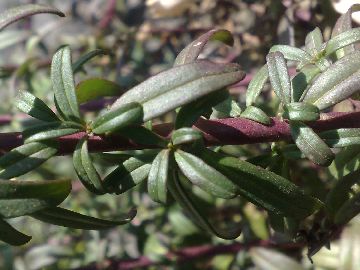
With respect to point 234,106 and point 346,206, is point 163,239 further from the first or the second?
point 234,106

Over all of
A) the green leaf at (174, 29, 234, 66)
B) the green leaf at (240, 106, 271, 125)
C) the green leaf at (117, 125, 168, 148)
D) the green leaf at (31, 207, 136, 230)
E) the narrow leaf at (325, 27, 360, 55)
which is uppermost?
the narrow leaf at (325, 27, 360, 55)

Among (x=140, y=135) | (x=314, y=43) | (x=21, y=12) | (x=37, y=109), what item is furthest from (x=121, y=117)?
(x=314, y=43)

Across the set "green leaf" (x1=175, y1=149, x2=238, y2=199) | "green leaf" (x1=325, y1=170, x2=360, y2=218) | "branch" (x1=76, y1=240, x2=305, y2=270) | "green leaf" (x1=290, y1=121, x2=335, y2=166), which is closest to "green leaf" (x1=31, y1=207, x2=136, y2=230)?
"green leaf" (x1=175, y1=149, x2=238, y2=199)

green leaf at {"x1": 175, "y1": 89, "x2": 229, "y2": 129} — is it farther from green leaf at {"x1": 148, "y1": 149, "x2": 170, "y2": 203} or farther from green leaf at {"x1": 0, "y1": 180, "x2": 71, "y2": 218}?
green leaf at {"x1": 0, "y1": 180, "x2": 71, "y2": 218}

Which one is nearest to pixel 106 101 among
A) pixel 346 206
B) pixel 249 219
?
pixel 249 219

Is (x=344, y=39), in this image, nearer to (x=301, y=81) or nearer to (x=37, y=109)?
(x=301, y=81)
